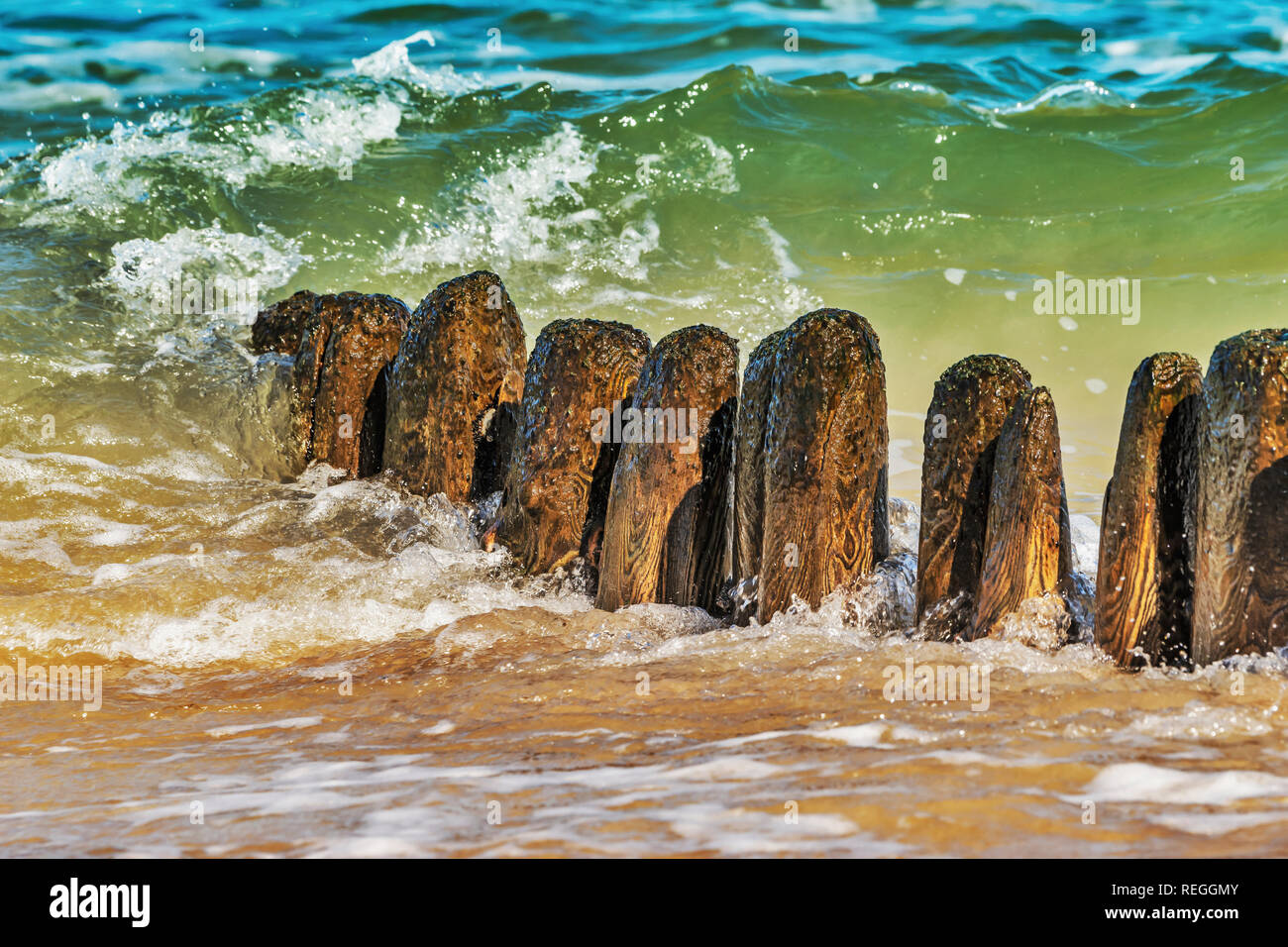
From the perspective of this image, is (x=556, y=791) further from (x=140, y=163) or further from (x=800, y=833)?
(x=140, y=163)

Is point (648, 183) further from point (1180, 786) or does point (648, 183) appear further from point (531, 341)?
point (1180, 786)

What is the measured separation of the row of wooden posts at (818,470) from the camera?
267 centimetres

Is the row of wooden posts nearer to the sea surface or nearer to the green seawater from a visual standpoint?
the sea surface

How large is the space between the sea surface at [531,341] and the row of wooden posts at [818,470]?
0.13m

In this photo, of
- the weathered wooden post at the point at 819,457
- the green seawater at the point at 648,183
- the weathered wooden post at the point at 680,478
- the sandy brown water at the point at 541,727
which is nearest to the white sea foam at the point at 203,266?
the green seawater at the point at 648,183

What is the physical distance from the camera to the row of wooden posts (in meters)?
2.67

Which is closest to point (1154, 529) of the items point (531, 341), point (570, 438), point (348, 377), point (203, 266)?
point (570, 438)

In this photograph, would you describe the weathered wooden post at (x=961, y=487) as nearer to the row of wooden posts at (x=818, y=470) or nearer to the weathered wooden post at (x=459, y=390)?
the row of wooden posts at (x=818, y=470)

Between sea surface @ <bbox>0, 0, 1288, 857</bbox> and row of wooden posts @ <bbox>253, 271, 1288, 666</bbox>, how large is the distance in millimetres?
134

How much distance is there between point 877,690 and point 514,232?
7942 mm

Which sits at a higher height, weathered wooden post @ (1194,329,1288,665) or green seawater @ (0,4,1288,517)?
green seawater @ (0,4,1288,517)

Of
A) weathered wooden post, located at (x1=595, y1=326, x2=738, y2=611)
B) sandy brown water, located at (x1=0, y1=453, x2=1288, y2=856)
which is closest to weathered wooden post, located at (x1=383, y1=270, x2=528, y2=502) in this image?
sandy brown water, located at (x1=0, y1=453, x2=1288, y2=856)

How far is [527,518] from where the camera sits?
389cm

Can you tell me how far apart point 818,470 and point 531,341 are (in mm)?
5647
